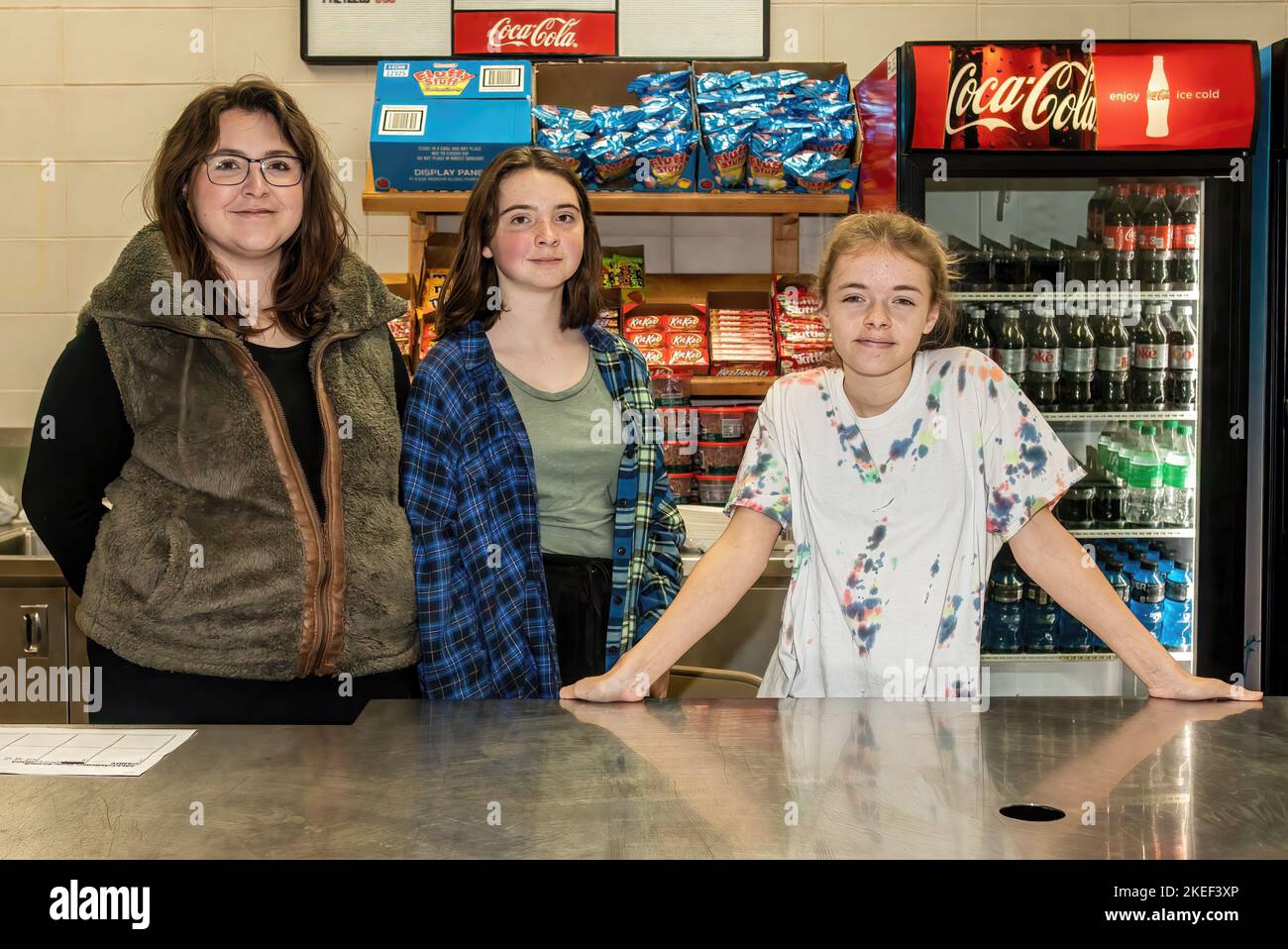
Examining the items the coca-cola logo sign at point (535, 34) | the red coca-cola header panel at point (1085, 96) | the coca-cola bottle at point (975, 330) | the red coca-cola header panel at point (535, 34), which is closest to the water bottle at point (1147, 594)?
the coca-cola bottle at point (975, 330)

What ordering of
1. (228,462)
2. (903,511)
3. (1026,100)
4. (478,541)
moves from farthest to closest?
(1026,100) < (478,541) < (903,511) < (228,462)

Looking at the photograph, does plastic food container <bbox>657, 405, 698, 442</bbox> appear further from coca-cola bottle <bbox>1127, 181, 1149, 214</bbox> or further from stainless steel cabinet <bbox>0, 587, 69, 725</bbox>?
stainless steel cabinet <bbox>0, 587, 69, 725</bbox>

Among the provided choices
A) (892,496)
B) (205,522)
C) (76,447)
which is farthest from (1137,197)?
(76,447)

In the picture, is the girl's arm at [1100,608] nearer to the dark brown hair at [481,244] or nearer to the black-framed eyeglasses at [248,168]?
the dark brown hair at [481,244]

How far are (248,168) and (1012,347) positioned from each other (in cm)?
231

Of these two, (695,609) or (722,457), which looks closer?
(695,609)

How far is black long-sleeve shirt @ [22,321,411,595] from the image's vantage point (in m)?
1.83

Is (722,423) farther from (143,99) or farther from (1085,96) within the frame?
(143,99)

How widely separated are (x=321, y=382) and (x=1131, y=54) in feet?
7.89

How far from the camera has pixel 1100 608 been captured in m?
1.79

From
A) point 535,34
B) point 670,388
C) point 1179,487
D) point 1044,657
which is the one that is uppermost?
point 535,34

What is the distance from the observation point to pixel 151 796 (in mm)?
1270
